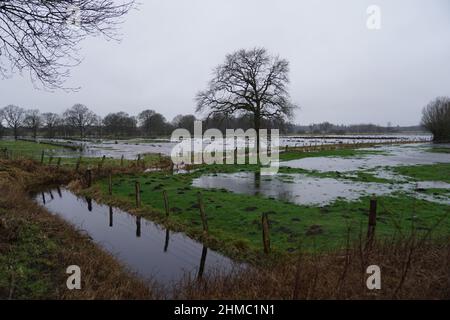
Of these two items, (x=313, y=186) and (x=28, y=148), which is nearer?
(x=313, y=186)

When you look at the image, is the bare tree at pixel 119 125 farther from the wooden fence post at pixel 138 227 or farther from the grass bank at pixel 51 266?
the grass bank at pixel 51 266

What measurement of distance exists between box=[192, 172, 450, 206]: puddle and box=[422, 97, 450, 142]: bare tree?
226ft

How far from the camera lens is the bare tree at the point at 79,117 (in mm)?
116250

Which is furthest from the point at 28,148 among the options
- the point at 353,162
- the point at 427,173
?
the point at 427,173

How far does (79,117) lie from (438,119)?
119m

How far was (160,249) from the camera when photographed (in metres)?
10.8

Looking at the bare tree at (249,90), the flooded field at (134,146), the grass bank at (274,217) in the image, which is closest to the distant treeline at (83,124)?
the flooded field at (134,146)

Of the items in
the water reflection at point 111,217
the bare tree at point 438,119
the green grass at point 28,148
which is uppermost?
the bare tree at point 438,119

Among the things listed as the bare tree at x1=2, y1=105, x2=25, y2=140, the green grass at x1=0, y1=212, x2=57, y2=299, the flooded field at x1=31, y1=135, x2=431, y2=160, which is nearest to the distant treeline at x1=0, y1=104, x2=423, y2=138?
the bare tree at x1=2, y1=105, x2=25, y2=140

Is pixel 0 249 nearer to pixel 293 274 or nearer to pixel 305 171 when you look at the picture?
pixel 293 274

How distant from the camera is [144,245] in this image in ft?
36.7

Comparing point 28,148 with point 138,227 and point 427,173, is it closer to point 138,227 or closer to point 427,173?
point 138,227

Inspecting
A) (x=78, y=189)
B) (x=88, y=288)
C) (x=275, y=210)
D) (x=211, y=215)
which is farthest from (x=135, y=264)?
(x=78, y=189)

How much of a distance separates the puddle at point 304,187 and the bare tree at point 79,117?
107m
